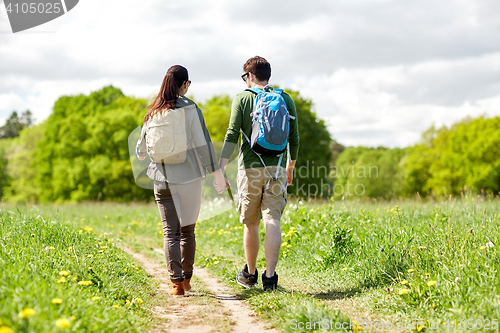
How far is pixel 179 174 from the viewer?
4.25m

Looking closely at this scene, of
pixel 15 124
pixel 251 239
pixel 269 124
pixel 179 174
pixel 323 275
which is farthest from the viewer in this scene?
pixel 15 124

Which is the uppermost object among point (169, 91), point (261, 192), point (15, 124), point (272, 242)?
point (15, 124)

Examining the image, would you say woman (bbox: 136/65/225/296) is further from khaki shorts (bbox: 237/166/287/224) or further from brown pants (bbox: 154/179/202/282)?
khaki shorts (bbox: 237/166/287/224)

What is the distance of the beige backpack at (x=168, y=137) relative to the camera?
418 cm

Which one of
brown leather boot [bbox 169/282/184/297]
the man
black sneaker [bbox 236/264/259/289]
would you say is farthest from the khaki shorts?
brown leather boot [bbox 169/282/184/297]

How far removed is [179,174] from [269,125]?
3.50 feet

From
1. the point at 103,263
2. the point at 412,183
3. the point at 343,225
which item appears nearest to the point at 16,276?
the point at 103,263

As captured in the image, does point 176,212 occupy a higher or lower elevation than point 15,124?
lower

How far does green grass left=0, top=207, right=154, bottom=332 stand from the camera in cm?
251

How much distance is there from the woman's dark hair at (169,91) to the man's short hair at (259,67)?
2.45 ft

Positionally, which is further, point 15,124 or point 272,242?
point 15,124

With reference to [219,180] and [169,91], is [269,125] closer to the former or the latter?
[219,180]

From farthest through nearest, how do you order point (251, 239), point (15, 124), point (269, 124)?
point (15, 124) < point (251, 239) < point (269, 124)

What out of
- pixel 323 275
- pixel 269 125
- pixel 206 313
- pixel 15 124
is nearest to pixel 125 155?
pixel 323 275
